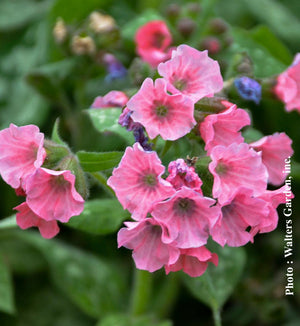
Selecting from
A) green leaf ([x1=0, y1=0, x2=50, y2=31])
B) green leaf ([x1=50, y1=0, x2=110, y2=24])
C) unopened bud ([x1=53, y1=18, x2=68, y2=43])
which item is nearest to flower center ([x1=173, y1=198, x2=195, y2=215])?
unopened bud ([x1=53, y1=18, x2=68, y2=43])

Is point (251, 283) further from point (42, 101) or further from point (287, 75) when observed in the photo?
point (42, 101)

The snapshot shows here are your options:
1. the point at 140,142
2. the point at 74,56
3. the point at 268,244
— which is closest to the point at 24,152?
the point at 140,142

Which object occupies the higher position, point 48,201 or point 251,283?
point 48,201

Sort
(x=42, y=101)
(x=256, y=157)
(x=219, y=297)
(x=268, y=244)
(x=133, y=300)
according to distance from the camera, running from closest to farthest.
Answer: (x=256, y=157), (x=219, y=297), (x=133, y=300), (x=268, y=244), (x=42, y=101)

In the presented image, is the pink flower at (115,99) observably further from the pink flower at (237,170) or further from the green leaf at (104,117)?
the pink flower at (237,170)

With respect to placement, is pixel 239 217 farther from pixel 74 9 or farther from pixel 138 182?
pixel 74 9

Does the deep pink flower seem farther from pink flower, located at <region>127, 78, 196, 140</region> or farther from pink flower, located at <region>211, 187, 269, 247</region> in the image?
pink flower, located at <region>127, 78, 196, 140</region>

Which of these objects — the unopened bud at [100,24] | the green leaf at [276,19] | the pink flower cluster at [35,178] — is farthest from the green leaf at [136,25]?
the pink flower cluster at [35,178]
